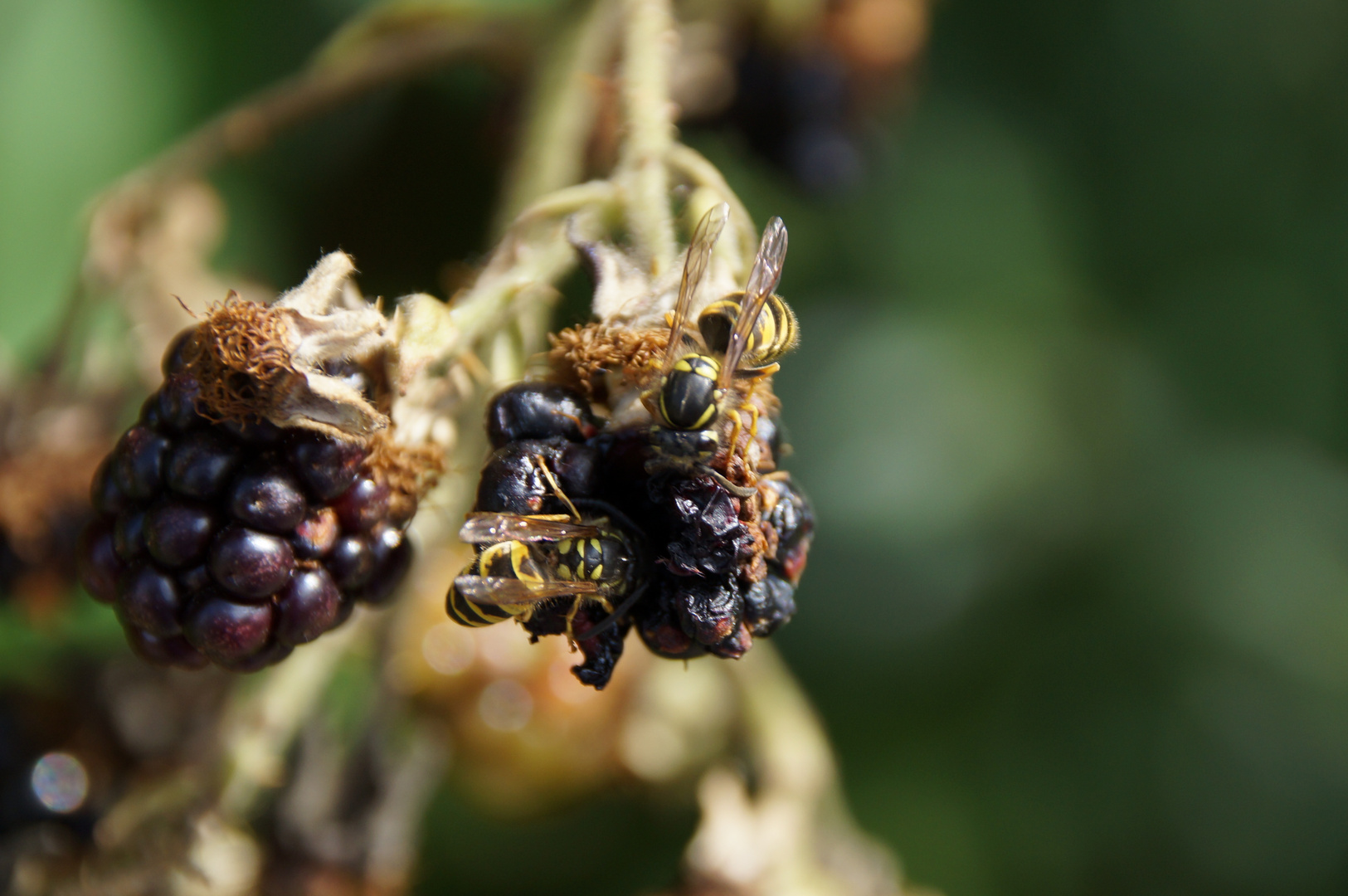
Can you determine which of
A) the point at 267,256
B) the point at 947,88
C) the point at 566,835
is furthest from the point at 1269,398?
the point at 267,256

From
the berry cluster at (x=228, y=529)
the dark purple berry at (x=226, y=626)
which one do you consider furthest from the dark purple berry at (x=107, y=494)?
the dark purple berry at (x=226, y=626)

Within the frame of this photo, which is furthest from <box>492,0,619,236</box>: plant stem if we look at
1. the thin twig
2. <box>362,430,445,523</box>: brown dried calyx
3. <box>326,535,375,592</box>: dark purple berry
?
<box>326,535,375,592</box>: dark purple berry

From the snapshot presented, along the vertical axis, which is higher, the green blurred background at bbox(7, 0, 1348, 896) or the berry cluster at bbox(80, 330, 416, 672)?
the berry cluster at bbox(80, 330, 416, 672)

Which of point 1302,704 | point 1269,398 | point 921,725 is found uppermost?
point 1269,398

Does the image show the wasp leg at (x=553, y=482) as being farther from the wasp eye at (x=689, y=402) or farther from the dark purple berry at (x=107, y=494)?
the dark purple berry at (x=107, y=494)

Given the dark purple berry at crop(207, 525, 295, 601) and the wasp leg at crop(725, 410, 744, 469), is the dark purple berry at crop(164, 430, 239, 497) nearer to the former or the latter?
the dark purple berry at crop(207, 525, 295, 601)

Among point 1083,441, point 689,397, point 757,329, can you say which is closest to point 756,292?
point 757,329

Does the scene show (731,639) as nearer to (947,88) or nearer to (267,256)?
(267,256)
